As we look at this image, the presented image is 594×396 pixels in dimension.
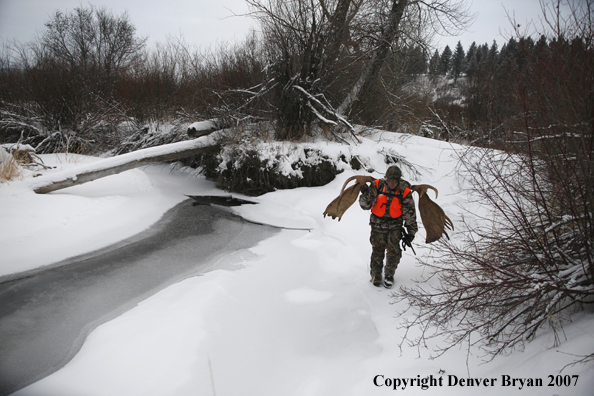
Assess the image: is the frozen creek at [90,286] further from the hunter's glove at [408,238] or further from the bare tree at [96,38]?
the bare tree at [96,38]

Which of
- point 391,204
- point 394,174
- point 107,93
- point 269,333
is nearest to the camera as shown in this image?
point 269,333

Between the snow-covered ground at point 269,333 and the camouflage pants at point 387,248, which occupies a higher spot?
the camouflage pants at point 387,248

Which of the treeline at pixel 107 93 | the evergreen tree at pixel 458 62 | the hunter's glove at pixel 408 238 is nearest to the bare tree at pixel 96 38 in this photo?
the treeline at pixel 107 93

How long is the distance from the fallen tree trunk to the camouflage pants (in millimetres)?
6796

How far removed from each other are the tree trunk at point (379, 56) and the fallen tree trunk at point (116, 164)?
5.06 metres

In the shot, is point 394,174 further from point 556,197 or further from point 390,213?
point 556,197

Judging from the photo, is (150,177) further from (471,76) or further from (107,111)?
(471,76)

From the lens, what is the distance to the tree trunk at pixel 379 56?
36.5 ft

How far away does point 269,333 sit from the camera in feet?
10.9

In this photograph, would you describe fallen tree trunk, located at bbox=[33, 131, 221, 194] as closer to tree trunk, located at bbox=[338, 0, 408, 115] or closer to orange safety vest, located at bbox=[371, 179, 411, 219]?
tree trunk, located at bbox=[338, 0, 408, 115]

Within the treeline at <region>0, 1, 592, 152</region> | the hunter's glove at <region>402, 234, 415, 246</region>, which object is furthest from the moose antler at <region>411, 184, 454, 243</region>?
the treeline at <region>0, 1, 592, 152</region>

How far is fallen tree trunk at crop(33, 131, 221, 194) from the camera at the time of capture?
23.4ft

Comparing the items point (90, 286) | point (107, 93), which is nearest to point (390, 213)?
point (90, 286)

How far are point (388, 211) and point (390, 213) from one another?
0.12 feet
